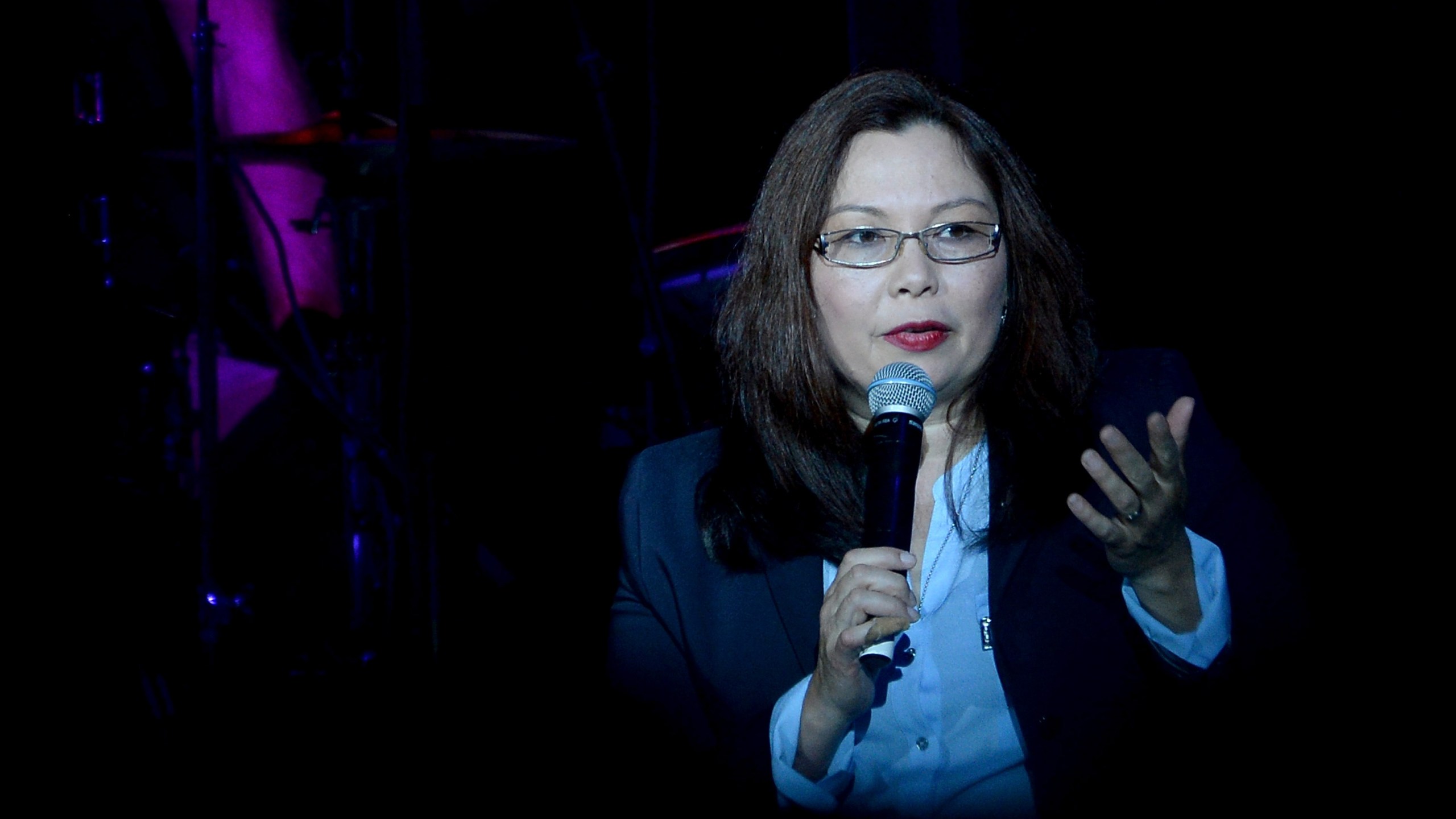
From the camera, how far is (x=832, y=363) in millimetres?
1710

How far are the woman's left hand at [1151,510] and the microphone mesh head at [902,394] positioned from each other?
20 centimetres

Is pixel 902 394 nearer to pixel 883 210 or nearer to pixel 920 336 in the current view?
pixel 920 336

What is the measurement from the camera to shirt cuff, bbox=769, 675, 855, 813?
1360 mm

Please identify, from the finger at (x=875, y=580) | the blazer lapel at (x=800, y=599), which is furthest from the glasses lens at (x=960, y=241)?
the finger at (x=875, y=580)

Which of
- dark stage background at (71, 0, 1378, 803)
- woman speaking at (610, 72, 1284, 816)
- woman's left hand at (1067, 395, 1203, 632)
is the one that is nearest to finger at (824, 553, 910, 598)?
woman speaking at (610, 72, 1284, 816)

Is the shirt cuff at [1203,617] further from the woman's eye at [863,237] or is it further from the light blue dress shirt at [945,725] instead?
the woman's eye at [863,237]

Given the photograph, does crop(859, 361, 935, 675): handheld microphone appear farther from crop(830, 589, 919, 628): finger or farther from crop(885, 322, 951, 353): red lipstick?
crop(885, 322, 951, 353): red lipstick

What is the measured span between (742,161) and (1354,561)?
264 centimetres

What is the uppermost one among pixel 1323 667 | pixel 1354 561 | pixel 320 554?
pixel 1354 561

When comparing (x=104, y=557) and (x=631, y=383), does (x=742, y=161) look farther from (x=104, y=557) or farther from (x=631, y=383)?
(x=104, y=557)

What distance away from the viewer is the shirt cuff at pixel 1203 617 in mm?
1359

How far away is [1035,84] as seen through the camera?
8.75 feet

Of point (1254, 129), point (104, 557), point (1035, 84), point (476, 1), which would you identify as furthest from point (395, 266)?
point (1254, 129)

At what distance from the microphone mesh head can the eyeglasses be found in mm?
318
